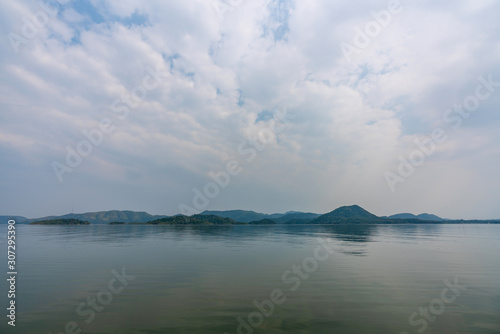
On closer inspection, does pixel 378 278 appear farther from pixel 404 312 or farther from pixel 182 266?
pixel 182 266

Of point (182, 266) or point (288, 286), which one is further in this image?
point (182, 266)

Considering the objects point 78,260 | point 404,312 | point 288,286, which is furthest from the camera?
point 78,260

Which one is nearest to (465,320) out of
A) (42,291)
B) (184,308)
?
(184,308)

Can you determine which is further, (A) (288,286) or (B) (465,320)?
(A) (288,286)

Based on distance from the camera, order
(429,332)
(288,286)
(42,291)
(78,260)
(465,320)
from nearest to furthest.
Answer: (429,332)
(465,320)
(42,291)
(288,286)
(78,260)

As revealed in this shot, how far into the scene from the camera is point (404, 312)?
18375 mm

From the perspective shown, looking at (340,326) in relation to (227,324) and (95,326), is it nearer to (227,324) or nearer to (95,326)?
(227,324)

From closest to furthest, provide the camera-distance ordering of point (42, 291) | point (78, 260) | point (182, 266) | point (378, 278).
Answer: point (42, 291)
point (378, 278)
point (182, 266)
point (78, 260)

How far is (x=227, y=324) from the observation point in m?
15.9

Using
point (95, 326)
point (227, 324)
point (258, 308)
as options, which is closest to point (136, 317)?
point (95, 326)

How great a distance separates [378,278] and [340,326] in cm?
1684

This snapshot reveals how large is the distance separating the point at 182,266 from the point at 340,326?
2643 centimetres

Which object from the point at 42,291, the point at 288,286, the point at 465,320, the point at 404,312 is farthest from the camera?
the point at 288,286

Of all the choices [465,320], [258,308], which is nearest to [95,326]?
[258,308]
